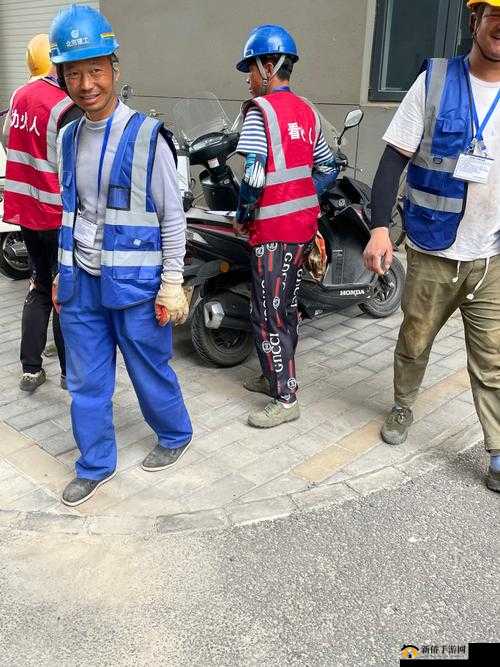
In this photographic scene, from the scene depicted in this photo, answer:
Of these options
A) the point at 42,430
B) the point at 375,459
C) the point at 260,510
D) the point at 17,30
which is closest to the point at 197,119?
the point at 42,430

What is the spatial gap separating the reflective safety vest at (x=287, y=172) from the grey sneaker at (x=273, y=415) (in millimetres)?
916

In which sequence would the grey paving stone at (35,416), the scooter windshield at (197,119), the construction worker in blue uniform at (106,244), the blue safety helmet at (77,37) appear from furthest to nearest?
the scooter windshield at (197,119) < the grey paving stone at (35,416) < the construction worker in blue uniform at (106,244) < the blue safety helmet at (77,37)

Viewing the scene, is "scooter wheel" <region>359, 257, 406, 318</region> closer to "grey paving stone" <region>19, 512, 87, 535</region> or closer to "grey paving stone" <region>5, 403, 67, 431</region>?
"grey paving stone" <region>5, 403, 67, 431</region>

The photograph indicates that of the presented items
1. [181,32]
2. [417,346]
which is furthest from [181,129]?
[181,32]

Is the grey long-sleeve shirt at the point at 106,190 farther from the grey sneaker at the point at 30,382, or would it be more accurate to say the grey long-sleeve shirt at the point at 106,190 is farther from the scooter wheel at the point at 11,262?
the scooter wheel at the point at 11,262

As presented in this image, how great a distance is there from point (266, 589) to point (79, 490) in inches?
40.2

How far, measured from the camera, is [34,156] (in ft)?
12.6

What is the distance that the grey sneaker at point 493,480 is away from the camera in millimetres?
3193

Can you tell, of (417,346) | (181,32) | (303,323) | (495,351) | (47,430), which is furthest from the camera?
(181,32)

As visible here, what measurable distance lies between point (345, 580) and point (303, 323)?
294 centimetres

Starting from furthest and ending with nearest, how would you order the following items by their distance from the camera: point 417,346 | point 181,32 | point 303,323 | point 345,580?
1. point 181,32
2. point 303,323
3. point 417,346
4. point 345,580

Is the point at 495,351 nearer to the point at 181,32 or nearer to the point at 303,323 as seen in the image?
the point at 303,323

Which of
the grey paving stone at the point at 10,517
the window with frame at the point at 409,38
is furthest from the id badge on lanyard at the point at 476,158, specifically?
the window with frame at the point at 409,38

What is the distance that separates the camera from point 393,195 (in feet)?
10.5
